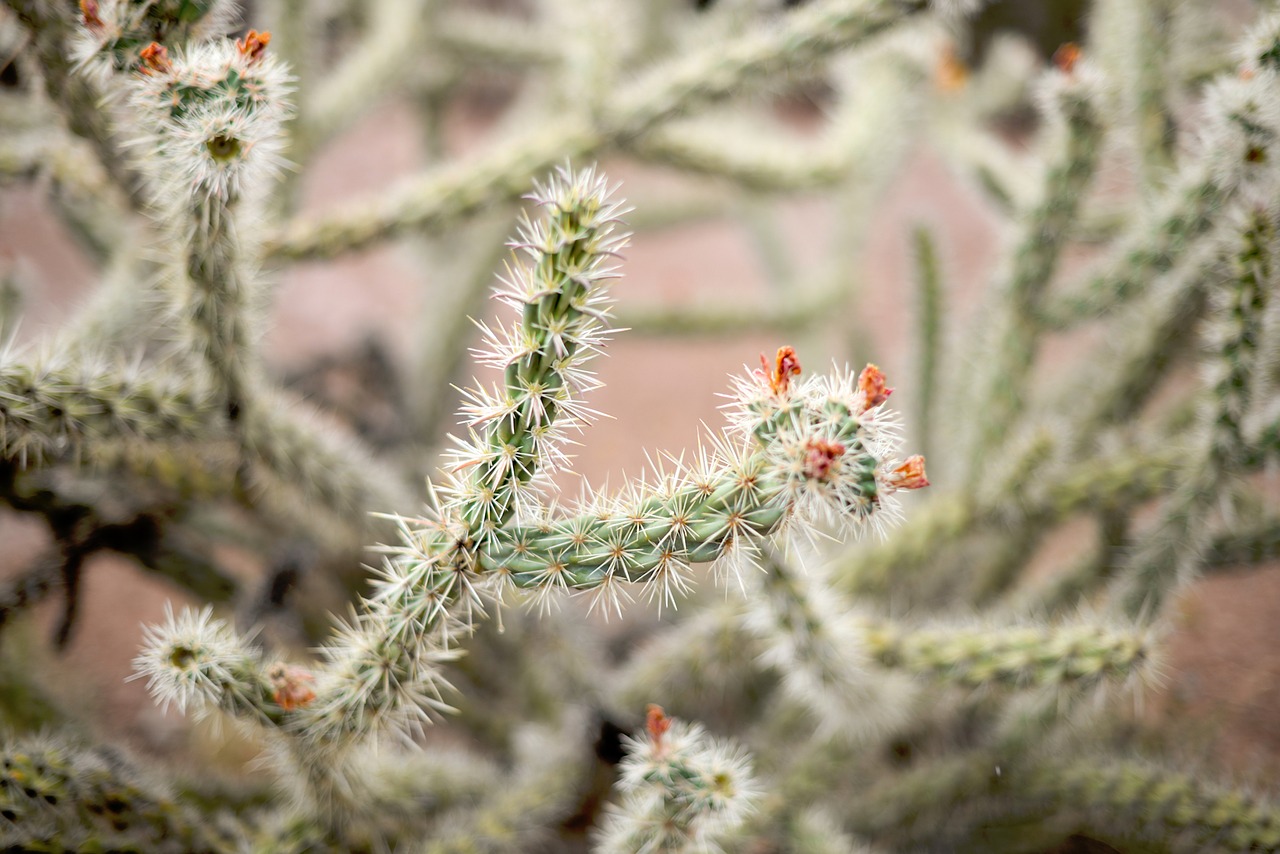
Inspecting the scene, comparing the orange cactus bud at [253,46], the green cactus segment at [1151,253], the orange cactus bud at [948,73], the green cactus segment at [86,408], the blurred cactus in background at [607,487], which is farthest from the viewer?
the orange cactus bud at [948,73]

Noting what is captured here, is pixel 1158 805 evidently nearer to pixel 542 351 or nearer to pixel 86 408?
pixel 542 351

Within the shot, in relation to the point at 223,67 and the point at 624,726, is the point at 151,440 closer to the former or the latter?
the point at 223,67

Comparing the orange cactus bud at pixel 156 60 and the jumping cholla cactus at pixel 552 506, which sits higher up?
the orange cactus bud at pixel 156 60

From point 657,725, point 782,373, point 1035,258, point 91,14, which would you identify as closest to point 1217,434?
point 1035,258

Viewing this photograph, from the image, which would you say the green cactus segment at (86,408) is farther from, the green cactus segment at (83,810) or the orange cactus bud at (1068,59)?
the orange cactus bud at (1068,59)

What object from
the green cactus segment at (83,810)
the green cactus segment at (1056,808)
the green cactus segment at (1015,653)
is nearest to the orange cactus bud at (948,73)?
the green cactus segment at (1015,653)

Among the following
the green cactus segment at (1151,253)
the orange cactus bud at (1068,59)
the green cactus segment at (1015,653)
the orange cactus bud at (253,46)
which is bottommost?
the green cactus segment at (1015,653)

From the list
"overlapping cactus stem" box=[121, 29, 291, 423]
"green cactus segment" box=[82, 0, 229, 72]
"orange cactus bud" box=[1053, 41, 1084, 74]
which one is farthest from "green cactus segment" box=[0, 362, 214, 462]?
"orange cactus bud" box=[1053, 41, 1084, 74]

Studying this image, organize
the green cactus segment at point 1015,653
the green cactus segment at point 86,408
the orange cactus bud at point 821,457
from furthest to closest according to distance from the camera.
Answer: the green cactus segment at point 1015,653 → the green cactus segment at point 86,408 → the orange cactus bud at point 821,457
